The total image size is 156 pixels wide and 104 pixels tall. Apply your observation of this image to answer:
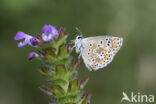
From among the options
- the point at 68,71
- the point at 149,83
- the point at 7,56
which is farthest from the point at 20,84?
the point at 68,71

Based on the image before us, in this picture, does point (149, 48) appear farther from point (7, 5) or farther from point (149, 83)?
point (7, 5)

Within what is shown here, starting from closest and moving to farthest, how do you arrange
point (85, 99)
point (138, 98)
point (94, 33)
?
point (85, 99) < point (138, 98) < point (94, 33)

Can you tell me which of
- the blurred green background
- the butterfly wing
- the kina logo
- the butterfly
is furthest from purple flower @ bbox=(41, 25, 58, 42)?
the blurred green background

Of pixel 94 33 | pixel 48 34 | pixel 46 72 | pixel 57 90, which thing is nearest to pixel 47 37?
pixel 48 34

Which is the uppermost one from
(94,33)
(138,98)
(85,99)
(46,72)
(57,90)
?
(94,33)

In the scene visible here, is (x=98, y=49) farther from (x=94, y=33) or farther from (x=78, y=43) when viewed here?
(x=94, y=33)
